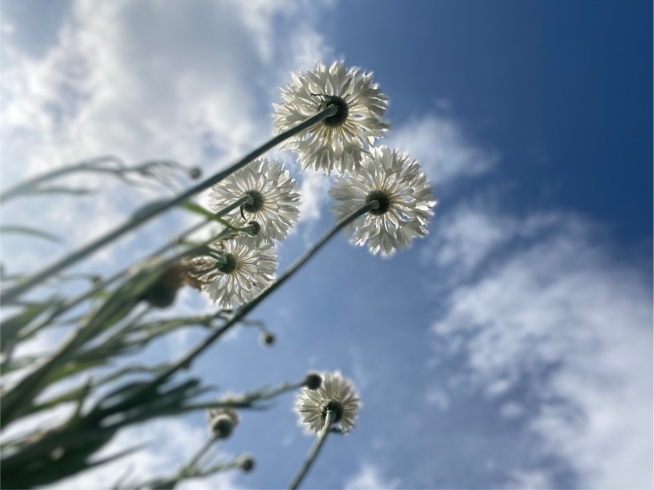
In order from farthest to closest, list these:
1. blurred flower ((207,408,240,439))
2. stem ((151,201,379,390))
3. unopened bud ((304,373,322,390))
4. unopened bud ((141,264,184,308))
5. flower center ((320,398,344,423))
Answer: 1. flower center ((320,398,344,423))
2. blurred flower ((207,408,240,439))
3. unopened bud ((304,373,322,390))
4. unopened bud ((141,264,184,308))
5. stem ((151,201,379,390))

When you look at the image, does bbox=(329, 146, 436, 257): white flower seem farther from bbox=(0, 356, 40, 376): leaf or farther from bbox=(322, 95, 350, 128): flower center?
bbox=(0, 356, 40, 376): leaf

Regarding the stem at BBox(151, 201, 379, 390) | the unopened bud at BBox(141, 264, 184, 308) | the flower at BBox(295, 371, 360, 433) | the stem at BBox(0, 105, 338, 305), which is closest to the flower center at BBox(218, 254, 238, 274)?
the flower at BBox(295, 371, 360, 433)

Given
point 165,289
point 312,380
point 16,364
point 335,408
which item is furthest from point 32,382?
point 335,408

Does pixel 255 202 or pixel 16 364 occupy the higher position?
pixel 255 202

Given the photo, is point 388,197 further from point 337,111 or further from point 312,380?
point 312,380

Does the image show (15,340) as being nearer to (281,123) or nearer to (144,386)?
(144,386)

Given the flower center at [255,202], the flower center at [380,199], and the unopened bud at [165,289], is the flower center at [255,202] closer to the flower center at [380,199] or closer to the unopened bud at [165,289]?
the flower center at [380,199]

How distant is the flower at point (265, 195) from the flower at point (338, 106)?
8.1 inches

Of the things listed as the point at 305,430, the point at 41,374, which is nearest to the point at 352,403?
the point at 305,430

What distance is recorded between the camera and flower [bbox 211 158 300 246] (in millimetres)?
3225

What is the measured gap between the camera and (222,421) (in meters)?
2.01

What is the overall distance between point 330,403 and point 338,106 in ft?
5.32

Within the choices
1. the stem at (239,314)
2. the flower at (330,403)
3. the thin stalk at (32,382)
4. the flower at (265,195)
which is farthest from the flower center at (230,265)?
the thin stalk at (32,382)

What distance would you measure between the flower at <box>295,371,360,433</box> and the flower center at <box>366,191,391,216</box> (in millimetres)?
949
